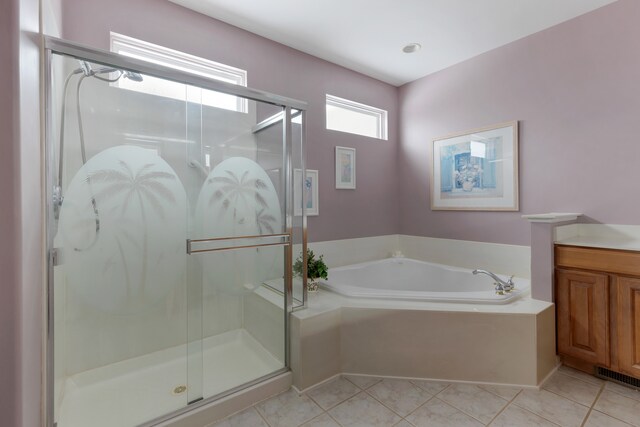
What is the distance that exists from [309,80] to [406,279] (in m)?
2.19

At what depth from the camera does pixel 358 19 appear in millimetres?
2355

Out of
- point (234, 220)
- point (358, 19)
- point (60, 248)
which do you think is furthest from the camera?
point (358, 19)

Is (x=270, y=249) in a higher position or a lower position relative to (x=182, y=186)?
lower

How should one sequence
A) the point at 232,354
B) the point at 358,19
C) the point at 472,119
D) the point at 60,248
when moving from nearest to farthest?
the point at 60,248
the point at 232,354
the point at 358,19
the point at 472,119

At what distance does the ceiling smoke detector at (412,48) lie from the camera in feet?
8.91

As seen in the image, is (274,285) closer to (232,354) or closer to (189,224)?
(232,354)

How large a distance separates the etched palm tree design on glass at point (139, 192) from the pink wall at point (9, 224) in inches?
20.1

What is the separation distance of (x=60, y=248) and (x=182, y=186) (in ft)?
1.88

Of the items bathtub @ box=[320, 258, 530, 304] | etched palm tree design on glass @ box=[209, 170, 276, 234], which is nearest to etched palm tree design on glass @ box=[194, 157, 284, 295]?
etched palm tree design on glass @ box=[209, 170, 276, 234]

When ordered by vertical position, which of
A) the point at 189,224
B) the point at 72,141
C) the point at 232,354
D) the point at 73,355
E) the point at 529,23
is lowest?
the point at 232,354

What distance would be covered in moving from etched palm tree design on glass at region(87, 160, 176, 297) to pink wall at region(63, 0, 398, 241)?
108 centimetres

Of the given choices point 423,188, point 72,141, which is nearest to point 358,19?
point 423,188

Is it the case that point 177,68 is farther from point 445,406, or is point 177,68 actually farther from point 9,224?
point 445,406

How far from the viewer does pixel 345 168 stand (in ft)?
10.4
